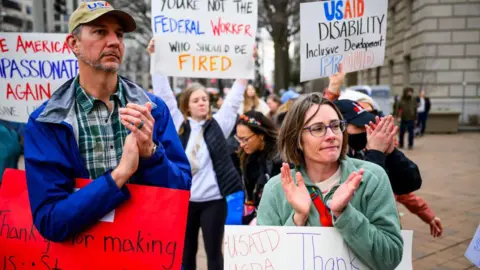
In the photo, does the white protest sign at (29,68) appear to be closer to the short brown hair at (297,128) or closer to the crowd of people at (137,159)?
the crowd of people at (137,159)

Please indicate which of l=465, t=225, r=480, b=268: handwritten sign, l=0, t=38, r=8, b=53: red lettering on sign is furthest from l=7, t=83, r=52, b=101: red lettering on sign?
l=465, t=225, r=480, b=268: handwritten sign

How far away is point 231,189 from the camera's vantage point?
3.97 m

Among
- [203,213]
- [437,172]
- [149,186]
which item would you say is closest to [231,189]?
[203,213]

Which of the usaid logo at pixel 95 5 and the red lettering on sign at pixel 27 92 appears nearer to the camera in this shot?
the usaid logo at pixel 95 5

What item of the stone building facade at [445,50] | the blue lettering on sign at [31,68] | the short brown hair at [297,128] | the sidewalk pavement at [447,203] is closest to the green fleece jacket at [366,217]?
the short brown hair at [297,128]

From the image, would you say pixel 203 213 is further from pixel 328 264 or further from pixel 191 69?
pixel 328 264

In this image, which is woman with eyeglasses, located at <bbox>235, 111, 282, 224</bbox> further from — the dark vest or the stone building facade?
the stone building facade

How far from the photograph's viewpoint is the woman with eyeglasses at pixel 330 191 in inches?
72.8

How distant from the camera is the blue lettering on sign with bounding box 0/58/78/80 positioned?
3697 millimetres

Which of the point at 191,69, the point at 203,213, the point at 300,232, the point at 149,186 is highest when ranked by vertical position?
the point at 191,69

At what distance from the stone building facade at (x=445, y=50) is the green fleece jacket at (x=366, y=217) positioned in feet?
55.4

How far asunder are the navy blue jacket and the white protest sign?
1865mm

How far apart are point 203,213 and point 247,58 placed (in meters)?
1.43

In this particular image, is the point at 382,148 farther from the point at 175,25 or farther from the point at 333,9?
the point at 175,25
